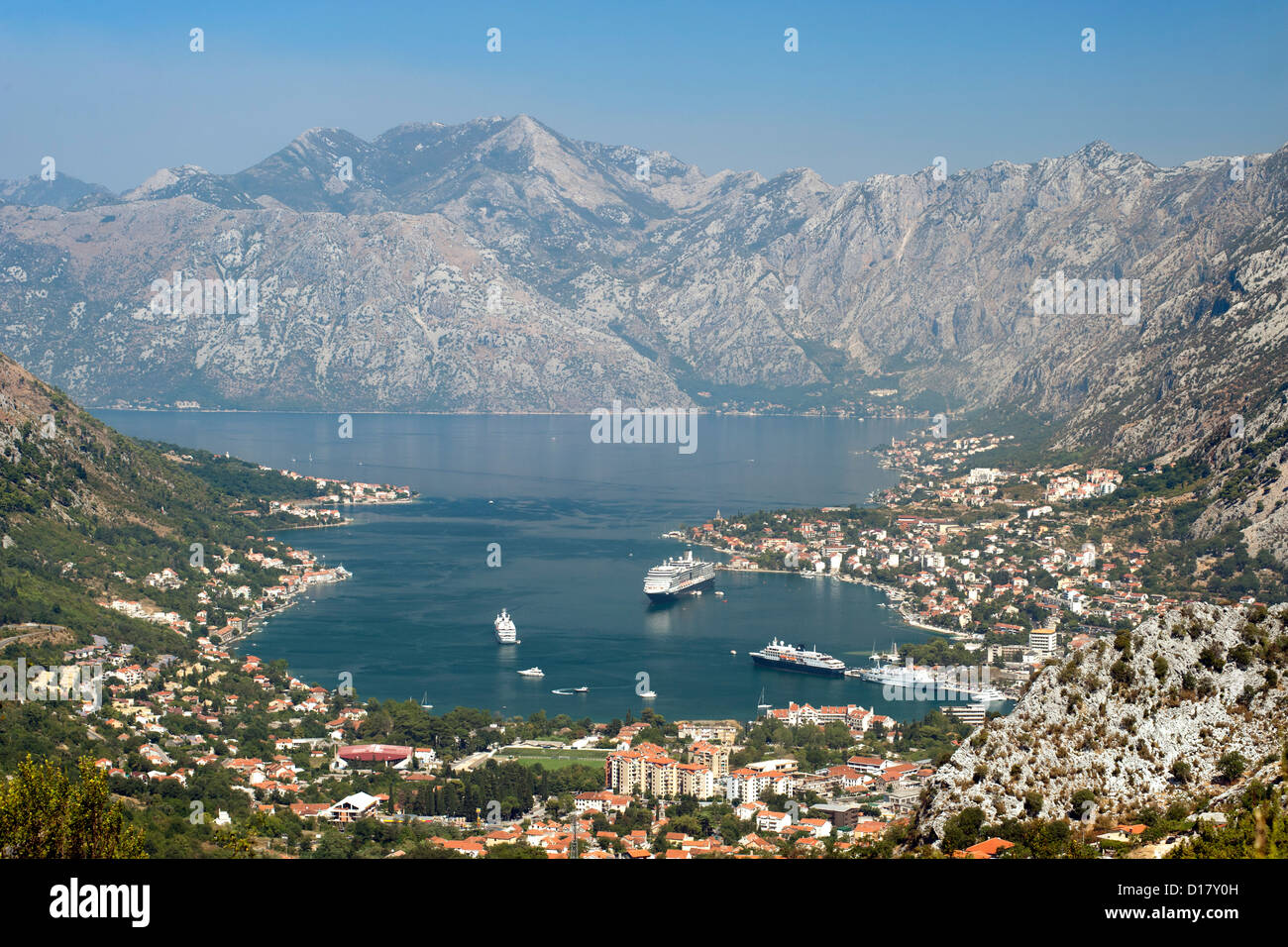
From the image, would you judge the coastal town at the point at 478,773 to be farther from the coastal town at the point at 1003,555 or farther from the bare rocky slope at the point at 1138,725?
the coastal town at the point at 1003,555

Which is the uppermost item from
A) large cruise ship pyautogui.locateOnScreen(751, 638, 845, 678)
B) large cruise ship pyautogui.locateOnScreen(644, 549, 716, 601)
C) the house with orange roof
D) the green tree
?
the green tree

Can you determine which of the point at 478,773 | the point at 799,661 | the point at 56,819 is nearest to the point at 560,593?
the point at 799,661

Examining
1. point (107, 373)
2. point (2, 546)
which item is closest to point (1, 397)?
point (2, 546)

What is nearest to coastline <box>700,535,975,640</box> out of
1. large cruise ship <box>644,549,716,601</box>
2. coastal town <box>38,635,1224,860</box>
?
large cruise ship <box>644,549,716,601</box>

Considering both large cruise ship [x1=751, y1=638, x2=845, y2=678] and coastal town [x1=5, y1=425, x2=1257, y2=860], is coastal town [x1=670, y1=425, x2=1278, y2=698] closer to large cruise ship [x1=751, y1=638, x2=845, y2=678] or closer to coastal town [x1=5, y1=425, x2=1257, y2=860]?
coastal town [x1=5, y1=425, x2=1257, y2=860]

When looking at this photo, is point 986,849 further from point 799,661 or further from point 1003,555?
point 1003,555

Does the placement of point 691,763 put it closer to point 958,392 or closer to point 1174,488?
point 1174,488
